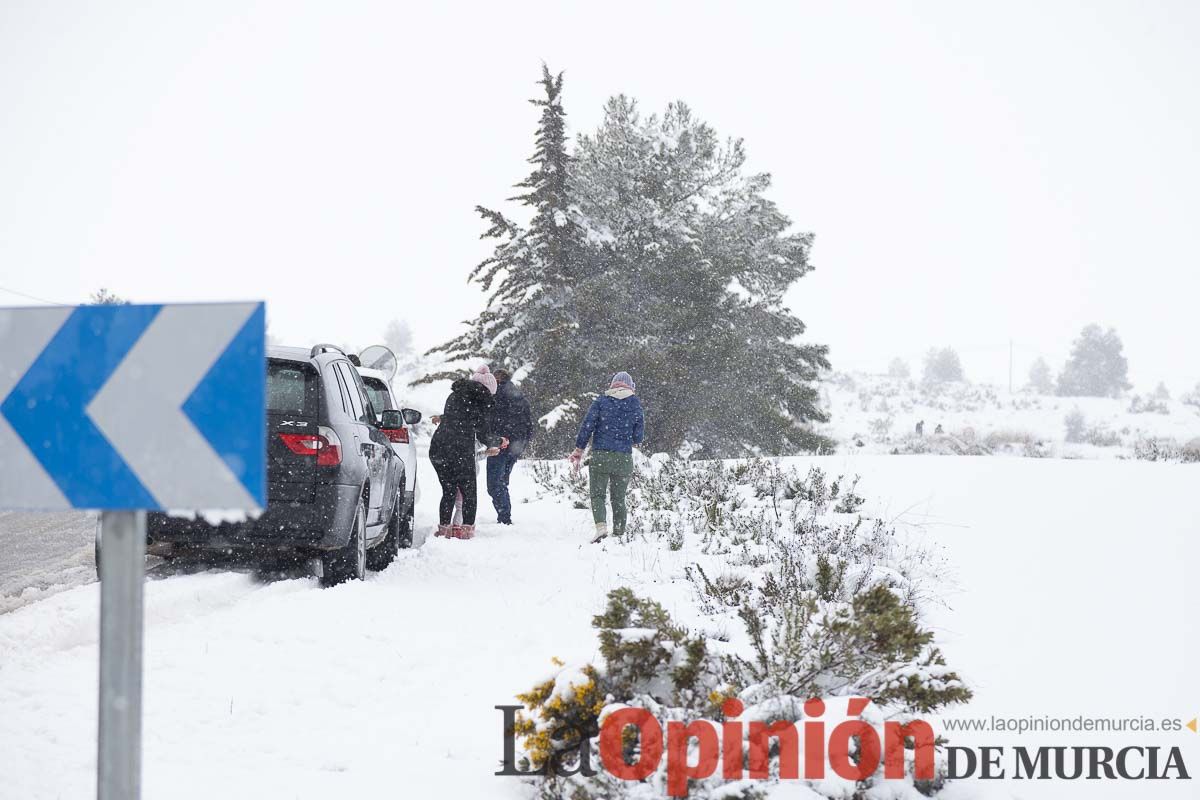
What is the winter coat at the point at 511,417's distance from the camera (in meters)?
11.2

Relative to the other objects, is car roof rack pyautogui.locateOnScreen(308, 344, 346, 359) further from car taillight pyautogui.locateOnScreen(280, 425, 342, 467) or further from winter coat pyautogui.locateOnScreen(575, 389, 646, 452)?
winter coat pyautogui.locateOnScreen(575, 389, 646, 452)

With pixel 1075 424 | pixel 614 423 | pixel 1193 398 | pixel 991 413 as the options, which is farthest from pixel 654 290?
pixel 1193 398

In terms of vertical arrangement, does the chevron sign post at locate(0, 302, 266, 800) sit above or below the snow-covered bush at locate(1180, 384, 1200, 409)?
below

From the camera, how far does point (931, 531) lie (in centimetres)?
854

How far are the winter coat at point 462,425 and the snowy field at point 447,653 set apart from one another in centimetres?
156

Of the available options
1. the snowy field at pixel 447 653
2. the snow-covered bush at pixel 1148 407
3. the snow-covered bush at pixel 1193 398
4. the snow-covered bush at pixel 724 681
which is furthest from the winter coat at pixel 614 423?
the snow-covered bush at pixel 1193 398

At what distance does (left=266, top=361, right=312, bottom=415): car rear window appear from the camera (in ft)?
20.7

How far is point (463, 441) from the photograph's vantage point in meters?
10.3

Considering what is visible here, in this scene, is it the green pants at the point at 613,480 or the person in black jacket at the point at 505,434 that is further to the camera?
the person in black jacket at the point at 505,434

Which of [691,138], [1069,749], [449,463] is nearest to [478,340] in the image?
[691,138]

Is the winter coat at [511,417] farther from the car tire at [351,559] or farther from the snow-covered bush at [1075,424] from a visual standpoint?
the snow-covered bush at [1075,424]

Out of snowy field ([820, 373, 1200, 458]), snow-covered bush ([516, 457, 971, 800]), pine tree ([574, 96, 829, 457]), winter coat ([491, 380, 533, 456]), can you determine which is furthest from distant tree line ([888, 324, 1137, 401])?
snow-covered bush ([516, 457, 971, 800])

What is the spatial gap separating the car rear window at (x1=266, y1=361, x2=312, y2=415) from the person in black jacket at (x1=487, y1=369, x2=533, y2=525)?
467cm

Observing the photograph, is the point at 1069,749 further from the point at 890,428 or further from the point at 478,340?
the point at 890,428
